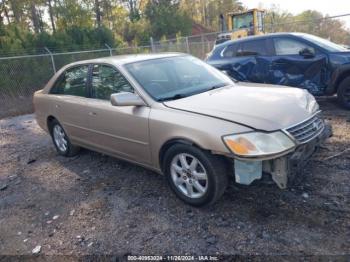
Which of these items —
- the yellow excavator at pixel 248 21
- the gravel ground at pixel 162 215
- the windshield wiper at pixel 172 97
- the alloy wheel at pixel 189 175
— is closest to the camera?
the gravel ground at pixel 162 215

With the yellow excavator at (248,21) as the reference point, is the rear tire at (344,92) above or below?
below

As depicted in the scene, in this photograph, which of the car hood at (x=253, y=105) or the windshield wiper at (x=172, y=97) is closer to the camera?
the car hood at (x=253, y=105)

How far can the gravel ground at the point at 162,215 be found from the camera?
298 cm

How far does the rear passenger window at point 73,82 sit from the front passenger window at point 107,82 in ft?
0.75

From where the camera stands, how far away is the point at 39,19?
92.8 ft

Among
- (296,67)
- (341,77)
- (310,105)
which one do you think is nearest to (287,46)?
(296,67)

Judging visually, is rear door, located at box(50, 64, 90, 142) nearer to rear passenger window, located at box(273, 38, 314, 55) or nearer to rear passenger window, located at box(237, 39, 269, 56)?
rear passenger window, located at box(237, 39, 269, 56)

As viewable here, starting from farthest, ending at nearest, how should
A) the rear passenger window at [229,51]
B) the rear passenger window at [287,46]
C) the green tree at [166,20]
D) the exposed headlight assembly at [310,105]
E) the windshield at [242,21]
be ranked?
the green tree at [166,20] < the windshield at [242,21] < the rear passenger window at [229,51] < the rear passenger window at [287,46] < the exposed headlight assembly at [310,105]

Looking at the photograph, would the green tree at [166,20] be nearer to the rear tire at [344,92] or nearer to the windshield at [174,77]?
the rear tire at [344,92]

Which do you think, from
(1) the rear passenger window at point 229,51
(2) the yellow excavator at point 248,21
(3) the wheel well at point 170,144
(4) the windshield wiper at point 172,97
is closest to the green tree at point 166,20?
(2) the yellow excavator at point 248,21

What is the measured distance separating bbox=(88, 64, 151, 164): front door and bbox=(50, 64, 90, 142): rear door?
18cm

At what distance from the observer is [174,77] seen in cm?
420

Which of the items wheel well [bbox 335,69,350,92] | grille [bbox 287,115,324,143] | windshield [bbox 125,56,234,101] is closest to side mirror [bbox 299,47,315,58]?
wheel well [bbox 335,69,350,92]

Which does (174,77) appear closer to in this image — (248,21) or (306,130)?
(306,130)
